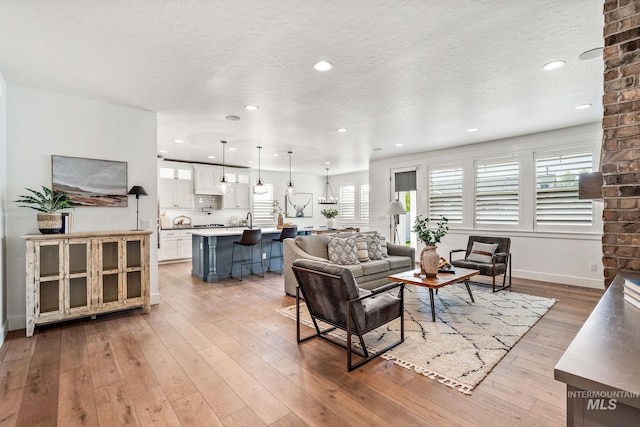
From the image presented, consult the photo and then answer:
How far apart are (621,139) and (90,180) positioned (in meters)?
4.97

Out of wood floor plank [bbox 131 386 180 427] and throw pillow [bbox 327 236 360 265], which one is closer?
wood floor plank [bbox 131 386 180 427]

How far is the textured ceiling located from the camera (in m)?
2.19

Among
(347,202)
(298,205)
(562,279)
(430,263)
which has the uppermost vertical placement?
(347,202)

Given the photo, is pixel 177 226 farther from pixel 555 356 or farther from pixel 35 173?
pixel 555 356

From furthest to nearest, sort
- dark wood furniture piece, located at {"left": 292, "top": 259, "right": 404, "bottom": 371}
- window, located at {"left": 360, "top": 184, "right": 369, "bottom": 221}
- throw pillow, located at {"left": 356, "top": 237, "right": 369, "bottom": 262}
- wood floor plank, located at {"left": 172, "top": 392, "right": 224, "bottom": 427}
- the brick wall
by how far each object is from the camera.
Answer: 1. window, located at {"left": 360, "top": 184, "right": 369, "bottom": 221}
2. throw pillow, located at {"left": 356, "top": 237, "right": 369, "bottom": 262}
3. dark wood furniture piece, located at {"left": 292, "top": 259, "right": 404, "bottom": 371}
4. wood floor plank, located at {"left": 172, "top": 392, "right": 224, "bottom": 427}
5. the brick wall

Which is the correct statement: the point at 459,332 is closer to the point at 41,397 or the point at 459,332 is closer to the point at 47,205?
the point at 41,397

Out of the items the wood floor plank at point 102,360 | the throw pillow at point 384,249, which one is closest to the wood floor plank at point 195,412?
the wood floor plank at point 102,360

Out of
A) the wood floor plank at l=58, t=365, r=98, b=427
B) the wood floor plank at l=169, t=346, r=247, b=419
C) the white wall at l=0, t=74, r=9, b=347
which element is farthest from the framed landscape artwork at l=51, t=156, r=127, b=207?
the wood floor plank at l=169, t=346, r=247, b=419

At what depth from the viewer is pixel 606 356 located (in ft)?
2.64

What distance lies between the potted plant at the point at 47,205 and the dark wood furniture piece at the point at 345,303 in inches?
109

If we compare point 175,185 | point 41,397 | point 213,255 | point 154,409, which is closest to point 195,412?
point 154,409

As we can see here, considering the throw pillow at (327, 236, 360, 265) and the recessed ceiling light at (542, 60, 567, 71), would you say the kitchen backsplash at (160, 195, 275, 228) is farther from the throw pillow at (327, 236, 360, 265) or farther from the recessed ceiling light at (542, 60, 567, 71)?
the recessed ceiling light at (542, 60, 567, 71)

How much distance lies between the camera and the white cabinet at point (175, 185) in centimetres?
788

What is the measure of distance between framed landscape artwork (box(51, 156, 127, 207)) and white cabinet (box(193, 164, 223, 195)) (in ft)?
14.1
